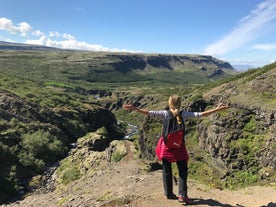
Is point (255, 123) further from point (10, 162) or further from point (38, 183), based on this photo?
point (10, 162)

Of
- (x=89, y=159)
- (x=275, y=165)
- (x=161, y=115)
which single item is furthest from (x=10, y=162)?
(x=161, y=115)

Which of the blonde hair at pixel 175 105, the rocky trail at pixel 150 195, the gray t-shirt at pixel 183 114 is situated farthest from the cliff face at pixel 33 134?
the blonde hair at pixel 175 105

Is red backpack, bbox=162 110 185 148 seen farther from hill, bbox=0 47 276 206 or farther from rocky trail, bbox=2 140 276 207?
hill, bbox=0 47 276 206

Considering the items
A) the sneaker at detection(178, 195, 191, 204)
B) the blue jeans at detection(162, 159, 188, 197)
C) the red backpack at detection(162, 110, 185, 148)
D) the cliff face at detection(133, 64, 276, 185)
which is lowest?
the cliff face at detection(133, 64, 276, 185)

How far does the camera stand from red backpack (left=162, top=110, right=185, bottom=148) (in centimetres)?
→ 1318

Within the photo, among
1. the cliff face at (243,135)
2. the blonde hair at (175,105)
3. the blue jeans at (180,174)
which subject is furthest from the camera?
the cliff face at (243,135)

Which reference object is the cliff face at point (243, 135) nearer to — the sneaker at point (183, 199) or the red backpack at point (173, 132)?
the sneaker at point (183, 199)

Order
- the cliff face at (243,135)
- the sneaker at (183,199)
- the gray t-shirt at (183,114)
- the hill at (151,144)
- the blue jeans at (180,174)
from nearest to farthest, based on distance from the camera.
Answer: the gray t-shirt at (183,114), the blue jeans at (180,174), the sneaker at (183,199), the cliff face at (243,135), the hill at (151,144)

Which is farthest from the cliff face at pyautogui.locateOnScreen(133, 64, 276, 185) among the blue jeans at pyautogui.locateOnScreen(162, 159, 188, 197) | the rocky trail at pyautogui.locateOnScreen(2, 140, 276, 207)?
the blue jeans at pyautogui.locateOnScreen(162, 159, 188, 197)

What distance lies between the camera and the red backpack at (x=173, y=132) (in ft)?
43.2

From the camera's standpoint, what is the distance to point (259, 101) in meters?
42.3

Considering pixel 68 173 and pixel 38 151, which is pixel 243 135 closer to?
pixel 68 173

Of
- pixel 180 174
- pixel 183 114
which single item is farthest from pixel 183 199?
pixel 183 114

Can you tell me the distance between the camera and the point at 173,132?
1322cm
